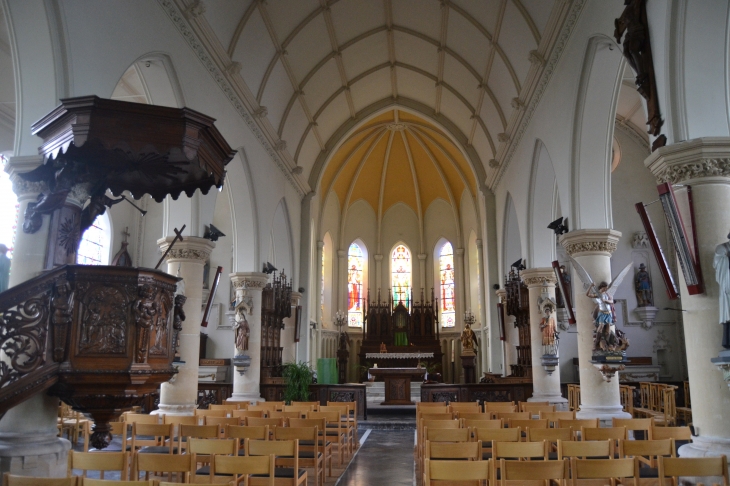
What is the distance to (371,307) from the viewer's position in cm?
2756

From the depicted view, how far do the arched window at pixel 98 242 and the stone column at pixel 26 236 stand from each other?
13108mm

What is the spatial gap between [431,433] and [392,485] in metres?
2.18

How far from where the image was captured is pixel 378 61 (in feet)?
64.7

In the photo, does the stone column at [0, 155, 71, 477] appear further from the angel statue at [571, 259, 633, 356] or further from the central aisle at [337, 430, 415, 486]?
the angel statue at [571, 259, 633, 356]

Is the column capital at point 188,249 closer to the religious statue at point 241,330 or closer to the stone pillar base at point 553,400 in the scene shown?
the religious statue at point 241,330

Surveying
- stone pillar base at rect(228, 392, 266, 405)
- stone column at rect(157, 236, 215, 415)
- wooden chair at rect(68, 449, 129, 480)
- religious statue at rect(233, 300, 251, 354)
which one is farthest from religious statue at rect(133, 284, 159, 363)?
stone pillar base at rect(228, 392, 266, 405)

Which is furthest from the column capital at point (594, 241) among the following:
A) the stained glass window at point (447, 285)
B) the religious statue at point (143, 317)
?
the stained glass window at point (447, 285)

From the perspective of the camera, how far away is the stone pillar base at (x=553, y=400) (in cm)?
1509

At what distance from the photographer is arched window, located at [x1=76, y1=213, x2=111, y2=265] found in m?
20.0

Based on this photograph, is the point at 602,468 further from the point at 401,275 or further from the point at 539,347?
the point at 401,275

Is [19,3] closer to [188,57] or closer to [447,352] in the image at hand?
[188,57]

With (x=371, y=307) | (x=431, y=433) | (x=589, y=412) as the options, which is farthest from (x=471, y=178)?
(x=431, y=433)

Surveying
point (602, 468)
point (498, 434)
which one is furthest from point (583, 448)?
point (498, 434)

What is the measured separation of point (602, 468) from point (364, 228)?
24.9 m
